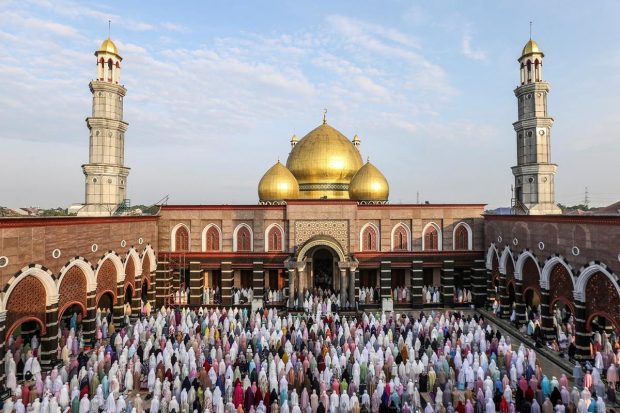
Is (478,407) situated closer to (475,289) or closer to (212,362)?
(212,362)

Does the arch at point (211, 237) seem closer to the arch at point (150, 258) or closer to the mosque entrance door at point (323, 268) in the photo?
the arch at point (150, 258)

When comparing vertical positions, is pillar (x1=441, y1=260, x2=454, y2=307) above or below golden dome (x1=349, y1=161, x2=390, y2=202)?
below

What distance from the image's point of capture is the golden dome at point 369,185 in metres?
30.1

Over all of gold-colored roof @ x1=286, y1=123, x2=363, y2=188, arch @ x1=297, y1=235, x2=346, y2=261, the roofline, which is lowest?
arch @ x1=297, y1=235, x2=346, y2=261

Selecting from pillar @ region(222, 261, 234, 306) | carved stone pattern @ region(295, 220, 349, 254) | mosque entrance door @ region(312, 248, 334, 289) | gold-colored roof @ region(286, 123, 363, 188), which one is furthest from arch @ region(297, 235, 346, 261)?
gold-colored roof @ region(286, 123, 363, 188)

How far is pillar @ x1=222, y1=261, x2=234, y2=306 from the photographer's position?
88.2 ft

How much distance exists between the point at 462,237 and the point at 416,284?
4536 mm

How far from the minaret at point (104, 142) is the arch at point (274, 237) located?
11257 millimetres

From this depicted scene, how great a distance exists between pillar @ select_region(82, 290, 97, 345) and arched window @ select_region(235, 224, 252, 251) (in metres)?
9.81

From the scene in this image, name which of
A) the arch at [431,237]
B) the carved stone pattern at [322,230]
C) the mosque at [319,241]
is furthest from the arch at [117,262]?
the arch at [431,237]

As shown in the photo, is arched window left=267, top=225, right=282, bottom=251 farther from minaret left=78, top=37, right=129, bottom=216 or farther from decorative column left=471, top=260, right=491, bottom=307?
decorative column left=471, top=260, right=491, bottom=307

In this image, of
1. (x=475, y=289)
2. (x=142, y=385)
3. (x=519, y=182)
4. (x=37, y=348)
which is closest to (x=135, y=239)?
(x=37, y=348)

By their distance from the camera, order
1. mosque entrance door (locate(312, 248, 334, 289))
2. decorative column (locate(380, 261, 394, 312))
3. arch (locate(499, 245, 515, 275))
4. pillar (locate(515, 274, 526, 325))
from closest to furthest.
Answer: pillar (locate(515, 274, 526, 325)) → arch (locate(499, 245, 515, 275)) → decorative column (locate(380, 261, 394, 312)) → mosque entrance door (locate(312, 248, 334, 289))

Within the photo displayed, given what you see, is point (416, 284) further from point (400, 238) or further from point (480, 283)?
point (480, 283)
